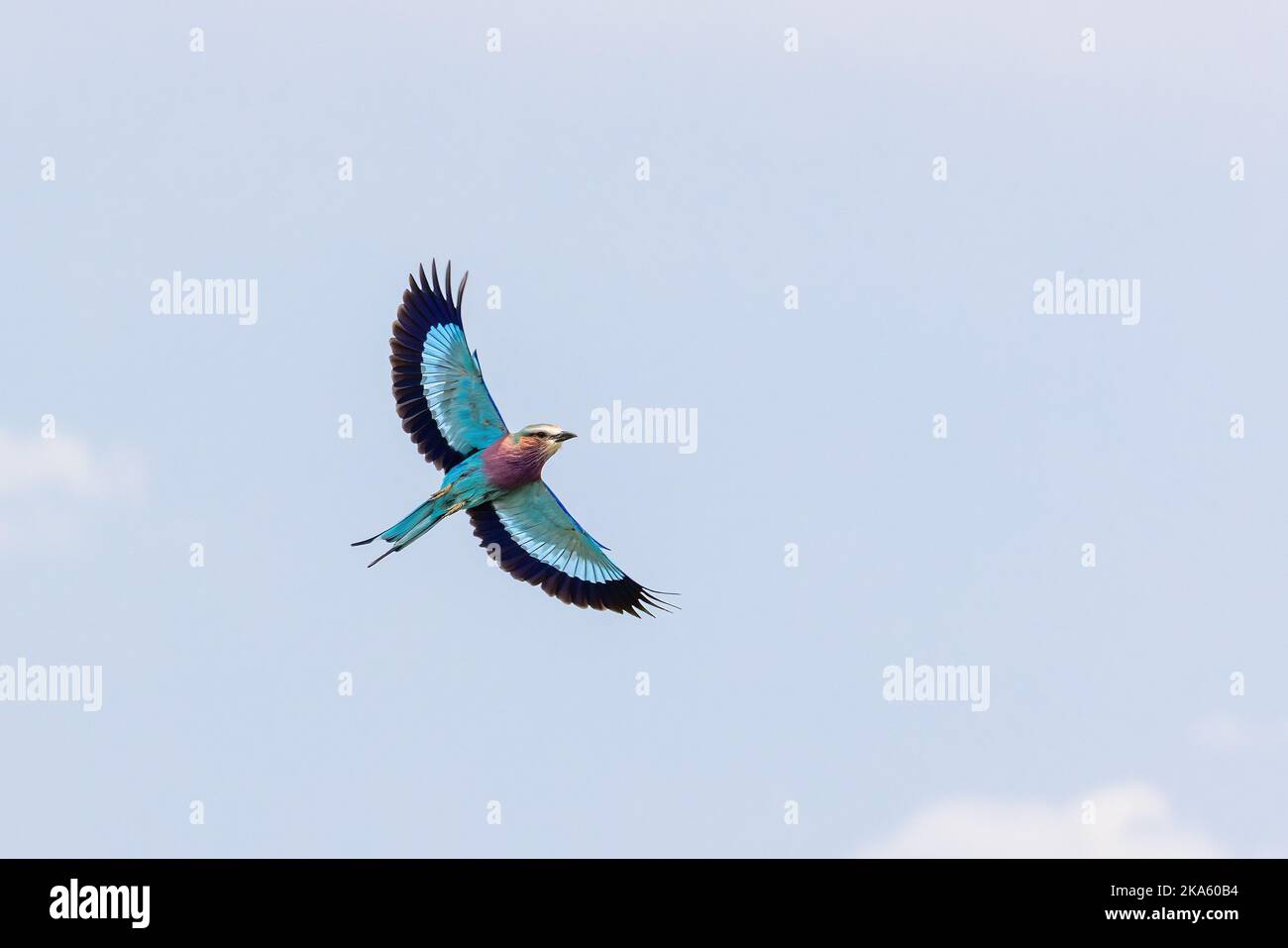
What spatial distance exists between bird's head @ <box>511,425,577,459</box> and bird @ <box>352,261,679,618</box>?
0.01 meters

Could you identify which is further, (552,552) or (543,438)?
(552,552)

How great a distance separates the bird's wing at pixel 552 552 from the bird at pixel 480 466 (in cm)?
2

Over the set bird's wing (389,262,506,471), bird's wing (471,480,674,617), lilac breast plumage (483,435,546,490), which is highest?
bird's wing (389,262,506,471)

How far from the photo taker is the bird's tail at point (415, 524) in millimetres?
32344

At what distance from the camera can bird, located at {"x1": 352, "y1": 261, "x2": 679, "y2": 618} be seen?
33031 mm

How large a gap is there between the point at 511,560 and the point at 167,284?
7.49 meters

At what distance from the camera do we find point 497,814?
32219 mm

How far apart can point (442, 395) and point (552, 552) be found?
3.06 m

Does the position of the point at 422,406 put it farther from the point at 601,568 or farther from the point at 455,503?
the point at 601,568

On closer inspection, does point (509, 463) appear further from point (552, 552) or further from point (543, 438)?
point (552, 552)

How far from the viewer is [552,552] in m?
34.7
